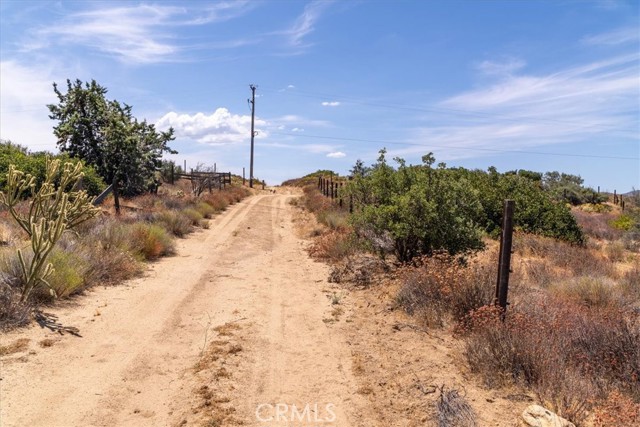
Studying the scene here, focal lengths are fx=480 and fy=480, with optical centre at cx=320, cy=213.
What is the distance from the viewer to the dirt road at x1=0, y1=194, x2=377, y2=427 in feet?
15.4

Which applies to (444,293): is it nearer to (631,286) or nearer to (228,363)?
(228,363)

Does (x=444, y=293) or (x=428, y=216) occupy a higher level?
(x=428, y=216)

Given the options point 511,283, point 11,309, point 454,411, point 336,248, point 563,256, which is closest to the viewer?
point 454,411

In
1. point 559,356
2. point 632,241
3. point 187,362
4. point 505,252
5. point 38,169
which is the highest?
point 38,169

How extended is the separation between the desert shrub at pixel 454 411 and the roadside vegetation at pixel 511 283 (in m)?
0.68

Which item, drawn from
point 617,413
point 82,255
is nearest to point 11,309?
point 82,255

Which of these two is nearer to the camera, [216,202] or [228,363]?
[228,363]

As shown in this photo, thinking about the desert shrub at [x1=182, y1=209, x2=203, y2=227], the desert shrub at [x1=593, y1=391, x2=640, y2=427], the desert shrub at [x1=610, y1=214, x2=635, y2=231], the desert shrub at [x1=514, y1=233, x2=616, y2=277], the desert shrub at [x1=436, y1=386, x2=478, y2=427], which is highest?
the desert shrub at [x1=610, y1=214, x2=635, y2=231]

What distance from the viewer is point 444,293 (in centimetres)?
751

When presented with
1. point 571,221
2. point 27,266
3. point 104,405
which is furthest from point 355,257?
point 571,221

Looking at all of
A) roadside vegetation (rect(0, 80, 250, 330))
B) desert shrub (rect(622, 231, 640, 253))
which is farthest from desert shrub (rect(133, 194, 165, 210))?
desert shrub (rect(622, 231, 640, 253))

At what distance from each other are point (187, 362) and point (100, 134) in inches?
695

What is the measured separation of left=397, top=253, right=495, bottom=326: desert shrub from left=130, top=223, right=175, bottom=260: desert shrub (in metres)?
6.94

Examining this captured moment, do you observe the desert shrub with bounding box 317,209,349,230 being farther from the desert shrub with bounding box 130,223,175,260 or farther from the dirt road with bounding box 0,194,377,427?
the dirt road with bounding box 0,194,377,427
